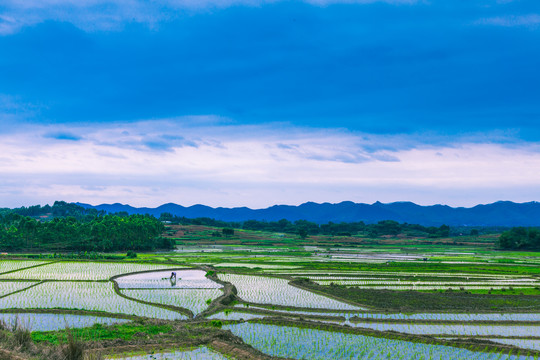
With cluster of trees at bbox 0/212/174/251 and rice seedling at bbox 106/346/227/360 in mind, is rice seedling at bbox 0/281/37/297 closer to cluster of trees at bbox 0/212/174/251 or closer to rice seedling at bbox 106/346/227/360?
rice seedling at bbox 106/346/227/360

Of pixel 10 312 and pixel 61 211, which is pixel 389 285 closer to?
pixel 10 312

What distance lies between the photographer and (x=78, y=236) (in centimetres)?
4944

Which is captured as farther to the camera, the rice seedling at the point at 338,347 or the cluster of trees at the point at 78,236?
the cluster of trees at the point at 78,236

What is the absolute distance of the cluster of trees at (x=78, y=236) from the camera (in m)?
46.0

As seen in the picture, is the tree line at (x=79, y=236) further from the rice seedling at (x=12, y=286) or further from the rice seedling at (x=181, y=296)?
the rice seedling at (x=181, y=296)

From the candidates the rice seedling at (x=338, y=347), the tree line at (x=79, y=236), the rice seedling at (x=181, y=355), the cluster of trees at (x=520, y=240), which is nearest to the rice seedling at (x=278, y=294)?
the rice seedling at (x=338, y=347)

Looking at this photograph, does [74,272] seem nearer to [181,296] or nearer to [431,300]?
[181,296]

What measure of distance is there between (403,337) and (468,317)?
456 centimetres

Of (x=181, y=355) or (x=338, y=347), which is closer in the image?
(x=181, y=355)

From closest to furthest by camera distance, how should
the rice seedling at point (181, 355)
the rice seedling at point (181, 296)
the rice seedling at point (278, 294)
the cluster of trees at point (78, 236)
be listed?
the rice seedling at point (181, 355)
the rice seedling at point (181, 296)
the rice seedling at point (278, 294)
the cluster of trees at point (78, 236)

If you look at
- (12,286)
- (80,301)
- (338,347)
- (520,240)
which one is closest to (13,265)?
(12,286)

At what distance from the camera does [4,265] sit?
1155 inches

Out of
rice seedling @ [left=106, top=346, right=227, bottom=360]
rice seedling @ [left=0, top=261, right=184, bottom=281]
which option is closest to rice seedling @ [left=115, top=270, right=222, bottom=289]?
rice seedling @ [left=0, top=261, right=184, bottom=281]

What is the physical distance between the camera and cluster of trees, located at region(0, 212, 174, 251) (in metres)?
46.0
